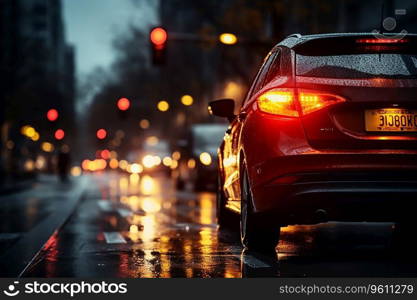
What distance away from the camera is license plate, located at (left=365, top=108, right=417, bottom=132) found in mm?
8234

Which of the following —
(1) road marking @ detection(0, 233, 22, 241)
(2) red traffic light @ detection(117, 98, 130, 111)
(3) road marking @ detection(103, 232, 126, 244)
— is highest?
(2) red traffic light @ detection(117, 98, 130, 111)

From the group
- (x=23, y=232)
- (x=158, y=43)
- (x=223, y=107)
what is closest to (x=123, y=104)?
(x=158, y=43)

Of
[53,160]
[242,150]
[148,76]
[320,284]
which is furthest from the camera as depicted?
[53,160]

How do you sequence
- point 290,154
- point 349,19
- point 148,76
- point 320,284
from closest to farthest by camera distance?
point 320,284
point 290,154
point 349,19
point 148,76

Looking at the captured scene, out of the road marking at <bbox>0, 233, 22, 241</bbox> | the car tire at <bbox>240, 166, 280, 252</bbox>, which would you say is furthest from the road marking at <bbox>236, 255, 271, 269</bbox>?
the road marking at <bbox>0, 233, 22, 241</bbox>

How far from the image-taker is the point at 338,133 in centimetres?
822

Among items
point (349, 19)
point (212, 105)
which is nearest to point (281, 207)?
point (212, 105)

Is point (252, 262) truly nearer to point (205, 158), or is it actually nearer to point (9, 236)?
point (9, 236)

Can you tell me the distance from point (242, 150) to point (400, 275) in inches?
87.6

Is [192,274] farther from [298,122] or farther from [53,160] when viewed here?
[53,160]

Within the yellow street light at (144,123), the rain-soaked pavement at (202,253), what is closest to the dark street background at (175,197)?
the rain-soaked pavement at (202,253)

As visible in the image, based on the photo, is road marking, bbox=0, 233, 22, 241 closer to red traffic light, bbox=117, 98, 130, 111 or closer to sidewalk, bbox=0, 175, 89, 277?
sidewalk, bbox=0, 175, 89, 277

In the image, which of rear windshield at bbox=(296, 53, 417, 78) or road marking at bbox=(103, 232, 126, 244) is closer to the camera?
rear windshield at bbox=(296, 53, 417, 78)

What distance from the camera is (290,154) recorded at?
27.2 feet
